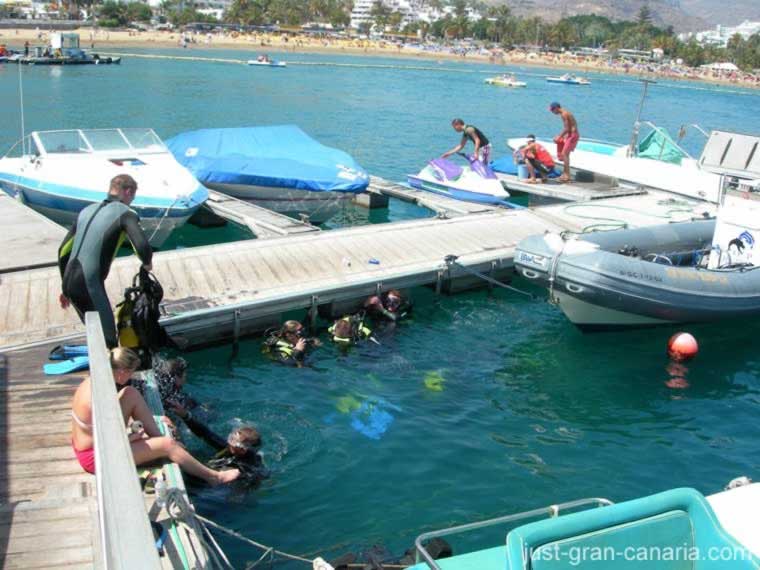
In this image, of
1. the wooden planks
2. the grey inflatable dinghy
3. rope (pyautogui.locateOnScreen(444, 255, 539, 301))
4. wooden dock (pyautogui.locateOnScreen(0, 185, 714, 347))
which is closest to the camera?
→ the wooden planks

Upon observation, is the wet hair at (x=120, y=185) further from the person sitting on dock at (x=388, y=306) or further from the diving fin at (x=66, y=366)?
the person sitting on dock at (x=388, y=306)

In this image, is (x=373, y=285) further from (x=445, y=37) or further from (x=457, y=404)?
(x=445, y=37)

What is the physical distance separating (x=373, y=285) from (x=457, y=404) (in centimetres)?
314

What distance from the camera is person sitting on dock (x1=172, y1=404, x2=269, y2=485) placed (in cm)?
791

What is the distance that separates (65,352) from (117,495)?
6.34 m

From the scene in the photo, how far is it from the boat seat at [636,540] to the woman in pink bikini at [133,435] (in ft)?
10.9

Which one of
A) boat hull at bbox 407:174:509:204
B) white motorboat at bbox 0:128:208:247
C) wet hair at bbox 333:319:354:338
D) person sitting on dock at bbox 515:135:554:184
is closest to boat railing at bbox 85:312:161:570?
wet hair at bbox 333:319:354:338

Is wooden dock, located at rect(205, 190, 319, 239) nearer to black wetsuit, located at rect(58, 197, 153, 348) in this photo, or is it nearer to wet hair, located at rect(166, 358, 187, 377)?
wet hair, located at rect(166, 358, 187, 377)

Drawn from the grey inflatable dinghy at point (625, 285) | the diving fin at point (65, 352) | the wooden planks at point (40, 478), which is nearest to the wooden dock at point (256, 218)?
the grey inflatable dinghy at point (625, 285)

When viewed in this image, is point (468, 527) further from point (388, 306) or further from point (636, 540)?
point (388, 306)

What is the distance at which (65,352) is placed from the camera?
8727mm

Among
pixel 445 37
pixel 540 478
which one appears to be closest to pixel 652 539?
pixel 540 478

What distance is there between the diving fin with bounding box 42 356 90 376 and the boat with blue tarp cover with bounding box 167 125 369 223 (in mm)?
9684

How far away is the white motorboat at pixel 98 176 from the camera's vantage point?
14.9 m
